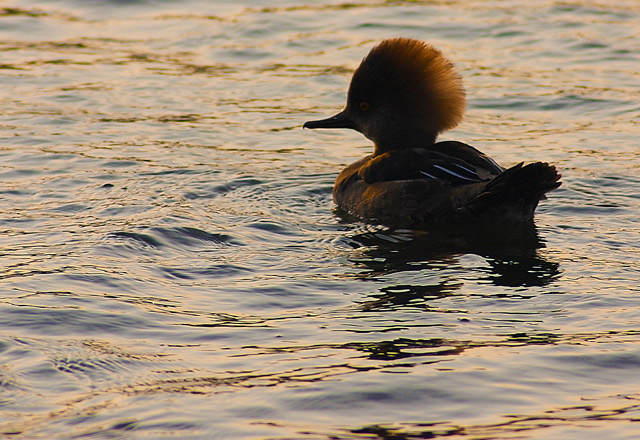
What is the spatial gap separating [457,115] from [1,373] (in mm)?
4856

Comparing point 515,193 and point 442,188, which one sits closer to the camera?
point 515,193

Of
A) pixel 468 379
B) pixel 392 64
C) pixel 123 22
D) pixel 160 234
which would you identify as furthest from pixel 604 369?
pixel 123 22

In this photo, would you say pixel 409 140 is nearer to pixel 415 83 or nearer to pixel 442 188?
pixel 415 83

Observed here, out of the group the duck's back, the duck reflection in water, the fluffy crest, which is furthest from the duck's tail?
the fluffy crest

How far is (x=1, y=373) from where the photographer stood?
15.4 ft

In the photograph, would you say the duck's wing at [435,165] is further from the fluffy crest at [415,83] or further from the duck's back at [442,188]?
the fluffy crest at [415,83]

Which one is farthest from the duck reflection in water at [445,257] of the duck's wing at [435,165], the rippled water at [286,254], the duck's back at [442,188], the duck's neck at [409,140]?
the duck's neck at [409,140]

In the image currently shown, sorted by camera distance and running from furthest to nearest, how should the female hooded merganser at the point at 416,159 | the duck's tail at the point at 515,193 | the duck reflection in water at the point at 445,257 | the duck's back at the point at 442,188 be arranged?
the female hooded merganser at the point at 416,159, the duck's back at the point at 442,188, the duck's tail at the point at 515,193, the duck reflection in water at the point at 445,257

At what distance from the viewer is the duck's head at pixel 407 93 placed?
27.4 feet

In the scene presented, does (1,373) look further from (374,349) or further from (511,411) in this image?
(511,411)

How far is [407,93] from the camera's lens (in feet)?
27.8

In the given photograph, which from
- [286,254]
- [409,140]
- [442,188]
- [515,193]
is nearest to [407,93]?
[409,140]

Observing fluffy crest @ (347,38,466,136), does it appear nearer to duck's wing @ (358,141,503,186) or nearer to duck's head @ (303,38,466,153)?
duck's head @ (303,38,466,153)

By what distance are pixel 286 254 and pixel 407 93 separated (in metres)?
2.17
